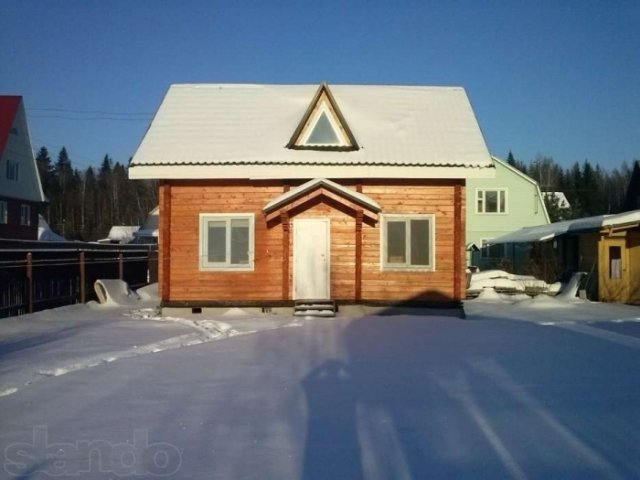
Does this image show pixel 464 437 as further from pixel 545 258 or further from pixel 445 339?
pixel 545 258

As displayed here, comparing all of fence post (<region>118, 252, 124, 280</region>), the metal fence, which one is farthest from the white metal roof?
fence post (<region>118, 252, 124, 280</region>)

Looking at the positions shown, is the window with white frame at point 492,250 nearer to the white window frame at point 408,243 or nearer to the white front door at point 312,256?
the white window frame at point 408,243

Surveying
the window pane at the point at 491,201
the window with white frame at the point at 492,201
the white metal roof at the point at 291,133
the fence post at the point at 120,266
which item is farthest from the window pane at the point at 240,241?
the window pane at the point at 491,201

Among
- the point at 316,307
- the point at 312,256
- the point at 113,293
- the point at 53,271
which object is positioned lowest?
the point at 316,307

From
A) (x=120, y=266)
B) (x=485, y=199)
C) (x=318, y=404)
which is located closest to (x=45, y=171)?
(x=485, y=199)

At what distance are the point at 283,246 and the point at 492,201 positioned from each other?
30.0 meters

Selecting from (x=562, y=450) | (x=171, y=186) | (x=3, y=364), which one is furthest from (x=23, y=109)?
(x=562, y=450)

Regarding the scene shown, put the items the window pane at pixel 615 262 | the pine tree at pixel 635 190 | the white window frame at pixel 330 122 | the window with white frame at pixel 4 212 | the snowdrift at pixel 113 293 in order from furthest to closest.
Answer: the pine tree at pixel 635 190
the window with white frame at pixel 4 212
the window pane at pixel 615 262
the snowdrift at pixel 113 293
the white window frame at pixel 330 122

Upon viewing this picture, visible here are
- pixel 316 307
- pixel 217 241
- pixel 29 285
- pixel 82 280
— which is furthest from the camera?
pixel 82 280

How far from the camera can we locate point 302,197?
1697 centimetres

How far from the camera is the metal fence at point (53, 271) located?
16.2 m

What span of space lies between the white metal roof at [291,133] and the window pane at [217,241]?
1316 millimetres

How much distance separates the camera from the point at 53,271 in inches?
731

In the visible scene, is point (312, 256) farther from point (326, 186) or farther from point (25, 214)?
point (25, 214)
